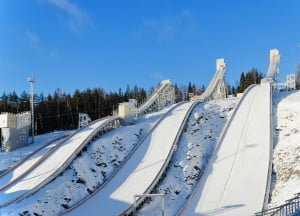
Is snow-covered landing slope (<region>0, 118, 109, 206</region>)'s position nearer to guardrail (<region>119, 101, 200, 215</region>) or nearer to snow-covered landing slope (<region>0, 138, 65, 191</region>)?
snow-covered landing slope (<region>0, 138, 65, 191</region>)

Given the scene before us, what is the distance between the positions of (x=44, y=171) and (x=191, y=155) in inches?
290

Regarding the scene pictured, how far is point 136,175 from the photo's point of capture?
Answer: 22.5 m

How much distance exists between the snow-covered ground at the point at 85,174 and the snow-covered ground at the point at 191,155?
2.78m

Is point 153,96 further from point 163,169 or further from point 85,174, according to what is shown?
point 85,174

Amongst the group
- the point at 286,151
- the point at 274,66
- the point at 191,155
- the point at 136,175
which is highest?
the point at 274,66

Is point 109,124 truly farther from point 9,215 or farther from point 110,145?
point 9,215

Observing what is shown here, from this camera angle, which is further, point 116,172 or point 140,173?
point 116,172

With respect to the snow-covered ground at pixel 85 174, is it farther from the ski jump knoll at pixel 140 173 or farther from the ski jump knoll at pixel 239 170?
the ski jump knoll at pixel 239 170

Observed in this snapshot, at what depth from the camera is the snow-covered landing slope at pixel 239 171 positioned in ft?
62.5

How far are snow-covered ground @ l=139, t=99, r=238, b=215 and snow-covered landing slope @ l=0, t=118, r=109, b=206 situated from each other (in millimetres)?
4789

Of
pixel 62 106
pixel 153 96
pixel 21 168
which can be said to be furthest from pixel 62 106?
pixel 21 168

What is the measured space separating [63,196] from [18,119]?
39.1 ft

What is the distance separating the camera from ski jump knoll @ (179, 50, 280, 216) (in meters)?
19.1

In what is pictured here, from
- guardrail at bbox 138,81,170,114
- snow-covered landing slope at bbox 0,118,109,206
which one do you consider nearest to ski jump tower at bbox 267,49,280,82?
guardrail at bbox 138,81,170,114
